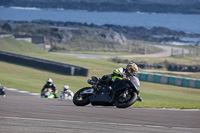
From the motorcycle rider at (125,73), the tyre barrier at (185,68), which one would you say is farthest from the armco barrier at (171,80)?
the motorcycle rider at (125,73)

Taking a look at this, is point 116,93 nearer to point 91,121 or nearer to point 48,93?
point 91,121

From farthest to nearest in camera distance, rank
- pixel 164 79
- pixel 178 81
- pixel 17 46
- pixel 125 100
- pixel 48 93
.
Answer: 1. pixel 17 46
2. pixel 164 79
3. pixel 178 81
4. pixel 48 93
5. pixel 125 100

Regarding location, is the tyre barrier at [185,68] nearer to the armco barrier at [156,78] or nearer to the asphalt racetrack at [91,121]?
the armco barrier at [156,78]

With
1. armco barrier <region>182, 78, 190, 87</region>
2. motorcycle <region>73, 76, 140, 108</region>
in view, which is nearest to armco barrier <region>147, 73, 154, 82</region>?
armco barrier <region>182, 78, 190, 87</region>

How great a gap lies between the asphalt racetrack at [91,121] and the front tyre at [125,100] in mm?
337

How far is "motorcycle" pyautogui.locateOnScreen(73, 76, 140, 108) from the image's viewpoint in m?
10.0

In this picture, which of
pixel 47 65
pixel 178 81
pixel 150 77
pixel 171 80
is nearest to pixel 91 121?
pixel 178 81

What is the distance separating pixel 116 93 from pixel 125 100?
0.31 meters

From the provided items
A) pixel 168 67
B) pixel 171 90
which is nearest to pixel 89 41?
pixel 168 67

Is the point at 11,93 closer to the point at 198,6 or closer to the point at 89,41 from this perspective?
the point at 89,41

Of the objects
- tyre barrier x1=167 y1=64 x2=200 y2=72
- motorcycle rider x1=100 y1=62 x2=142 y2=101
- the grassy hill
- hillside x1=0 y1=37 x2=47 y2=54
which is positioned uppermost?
hillside x1=0 y1=37 x2=47 y2=54

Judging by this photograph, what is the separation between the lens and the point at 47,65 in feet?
115

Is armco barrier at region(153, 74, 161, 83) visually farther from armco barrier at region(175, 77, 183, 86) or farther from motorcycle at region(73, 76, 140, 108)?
motorcycle at region(73, 76, 140, 108)

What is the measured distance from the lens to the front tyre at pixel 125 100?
9992 mm
